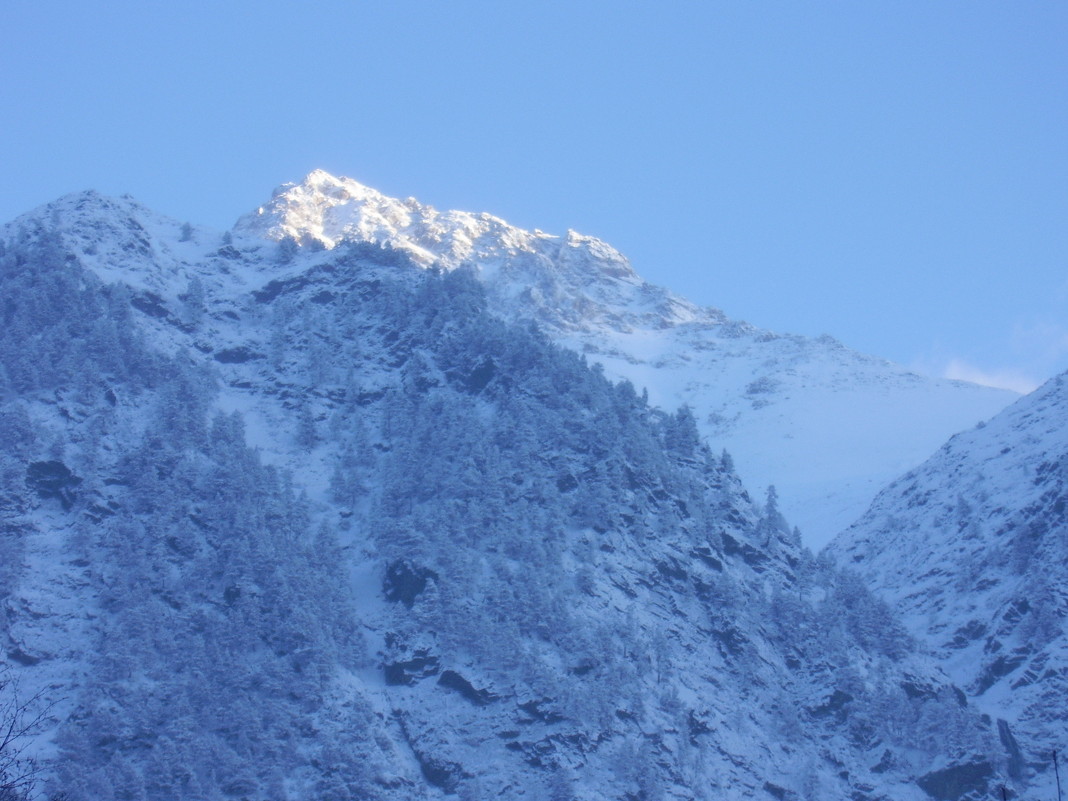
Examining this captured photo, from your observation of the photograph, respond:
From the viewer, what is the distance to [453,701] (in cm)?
8188

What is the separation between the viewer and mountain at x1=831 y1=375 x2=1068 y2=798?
91.7 meters

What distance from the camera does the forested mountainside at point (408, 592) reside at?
3036 inches

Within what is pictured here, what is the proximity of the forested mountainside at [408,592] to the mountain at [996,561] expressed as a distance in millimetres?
5842

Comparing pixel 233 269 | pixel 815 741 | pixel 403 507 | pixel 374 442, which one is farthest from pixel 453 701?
pixel 233 269

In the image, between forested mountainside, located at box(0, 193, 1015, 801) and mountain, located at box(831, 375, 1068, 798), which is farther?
mountain, located at box(831, 375, 1068, 798)

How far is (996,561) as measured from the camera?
4200 inches

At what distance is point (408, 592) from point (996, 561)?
5210 cm

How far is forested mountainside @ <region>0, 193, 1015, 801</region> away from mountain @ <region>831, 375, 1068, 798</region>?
5.84 meters

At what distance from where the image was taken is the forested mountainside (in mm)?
77125

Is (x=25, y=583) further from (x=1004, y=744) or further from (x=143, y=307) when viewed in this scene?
(x=1004, y=744)

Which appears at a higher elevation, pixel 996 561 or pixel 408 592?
pixel 996 561

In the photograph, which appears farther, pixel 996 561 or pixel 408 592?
pixel 996 561

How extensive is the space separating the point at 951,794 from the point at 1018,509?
35.5 meters

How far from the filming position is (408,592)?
89062 millimetres
